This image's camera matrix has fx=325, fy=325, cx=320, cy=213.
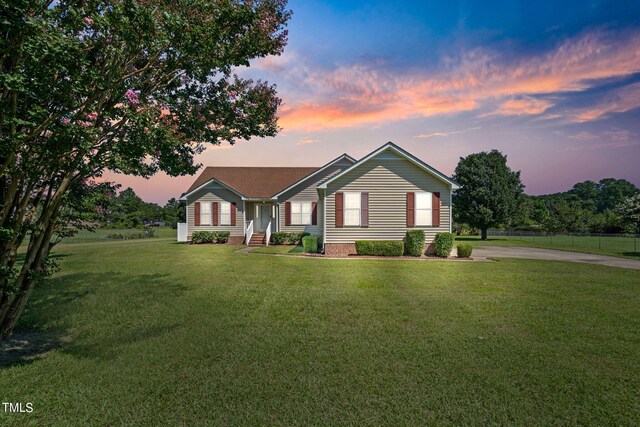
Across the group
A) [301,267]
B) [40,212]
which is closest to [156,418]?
[40,212]

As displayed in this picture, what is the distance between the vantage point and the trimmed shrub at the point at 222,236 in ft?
79.9

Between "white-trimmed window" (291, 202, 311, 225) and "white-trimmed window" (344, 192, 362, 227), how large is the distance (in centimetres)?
713

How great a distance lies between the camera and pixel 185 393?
3.66 meters

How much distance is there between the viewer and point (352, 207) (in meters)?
17.1

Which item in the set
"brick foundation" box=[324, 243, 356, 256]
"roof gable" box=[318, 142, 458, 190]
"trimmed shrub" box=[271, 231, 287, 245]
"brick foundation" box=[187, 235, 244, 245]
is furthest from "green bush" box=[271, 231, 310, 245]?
"roof gable" box=[318, 142, 458, 190]

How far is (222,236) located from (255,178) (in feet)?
20.1

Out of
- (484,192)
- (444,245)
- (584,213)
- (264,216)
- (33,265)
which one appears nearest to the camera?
(33,265)

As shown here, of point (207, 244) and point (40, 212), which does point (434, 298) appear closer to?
point (40, 212)

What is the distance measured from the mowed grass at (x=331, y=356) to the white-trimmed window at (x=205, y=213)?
15.8 metres

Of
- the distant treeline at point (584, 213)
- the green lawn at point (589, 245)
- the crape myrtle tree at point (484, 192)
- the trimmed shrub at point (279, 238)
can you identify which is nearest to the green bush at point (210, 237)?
the trimmed shrub at point (279, 238)

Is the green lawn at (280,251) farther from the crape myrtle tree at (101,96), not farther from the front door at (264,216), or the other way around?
the crape myrtle tree at (101,96)

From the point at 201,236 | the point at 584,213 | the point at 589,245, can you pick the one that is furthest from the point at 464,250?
the point at 584,213

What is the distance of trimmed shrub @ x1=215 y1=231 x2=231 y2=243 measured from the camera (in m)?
24.3

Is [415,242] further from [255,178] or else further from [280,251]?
[255,178]
